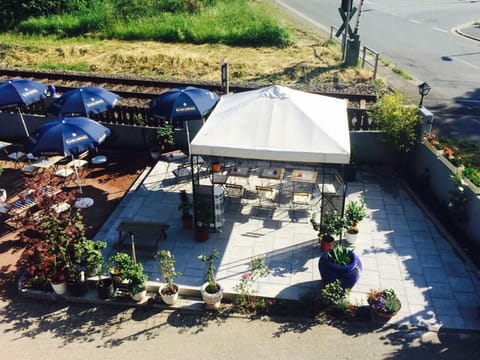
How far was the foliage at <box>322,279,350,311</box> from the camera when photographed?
911 centimetres

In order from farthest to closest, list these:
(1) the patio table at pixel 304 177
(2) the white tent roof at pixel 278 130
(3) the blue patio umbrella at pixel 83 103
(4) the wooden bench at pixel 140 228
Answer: (3) the blue patio umbrella at pixel 83 103 < (1) the patio table at pixel 304 177 < (4) the wooden bench at pixel 140 228 < (2) the white tent roof at pixel 278 130

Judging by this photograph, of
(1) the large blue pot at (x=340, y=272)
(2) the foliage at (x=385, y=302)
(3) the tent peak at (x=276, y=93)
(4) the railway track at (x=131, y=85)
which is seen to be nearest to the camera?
(2) the foliage at (x=385, y=302)

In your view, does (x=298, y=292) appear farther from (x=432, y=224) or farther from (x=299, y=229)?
(x=432, y=224)

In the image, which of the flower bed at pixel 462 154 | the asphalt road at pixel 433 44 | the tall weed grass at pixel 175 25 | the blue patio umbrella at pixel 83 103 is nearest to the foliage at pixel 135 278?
the blue patio umbrella at pixel 83 103

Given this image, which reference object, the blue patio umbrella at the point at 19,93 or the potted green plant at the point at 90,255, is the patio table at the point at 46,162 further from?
the potted green plant at the point at 90,255

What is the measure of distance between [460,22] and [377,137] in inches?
1016

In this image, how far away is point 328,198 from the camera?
10984mm

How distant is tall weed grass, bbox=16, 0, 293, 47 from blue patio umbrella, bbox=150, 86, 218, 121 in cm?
1330

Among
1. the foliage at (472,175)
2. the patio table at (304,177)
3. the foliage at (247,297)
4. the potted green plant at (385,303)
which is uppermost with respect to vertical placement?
the foliage at (472,175)

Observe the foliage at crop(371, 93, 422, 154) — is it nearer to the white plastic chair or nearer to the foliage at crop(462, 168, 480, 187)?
the foliage at crop(462, 168, 480, 187)

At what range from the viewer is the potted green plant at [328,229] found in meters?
10.5

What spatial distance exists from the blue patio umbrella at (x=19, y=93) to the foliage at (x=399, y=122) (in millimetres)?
11401

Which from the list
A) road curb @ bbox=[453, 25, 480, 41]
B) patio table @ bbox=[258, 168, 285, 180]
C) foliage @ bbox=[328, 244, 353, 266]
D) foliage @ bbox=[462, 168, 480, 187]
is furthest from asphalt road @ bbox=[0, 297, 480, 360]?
road curb @ bbox=[453, 25, 480, 41]

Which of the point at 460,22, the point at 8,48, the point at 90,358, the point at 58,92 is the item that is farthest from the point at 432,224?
the point at 460,22
